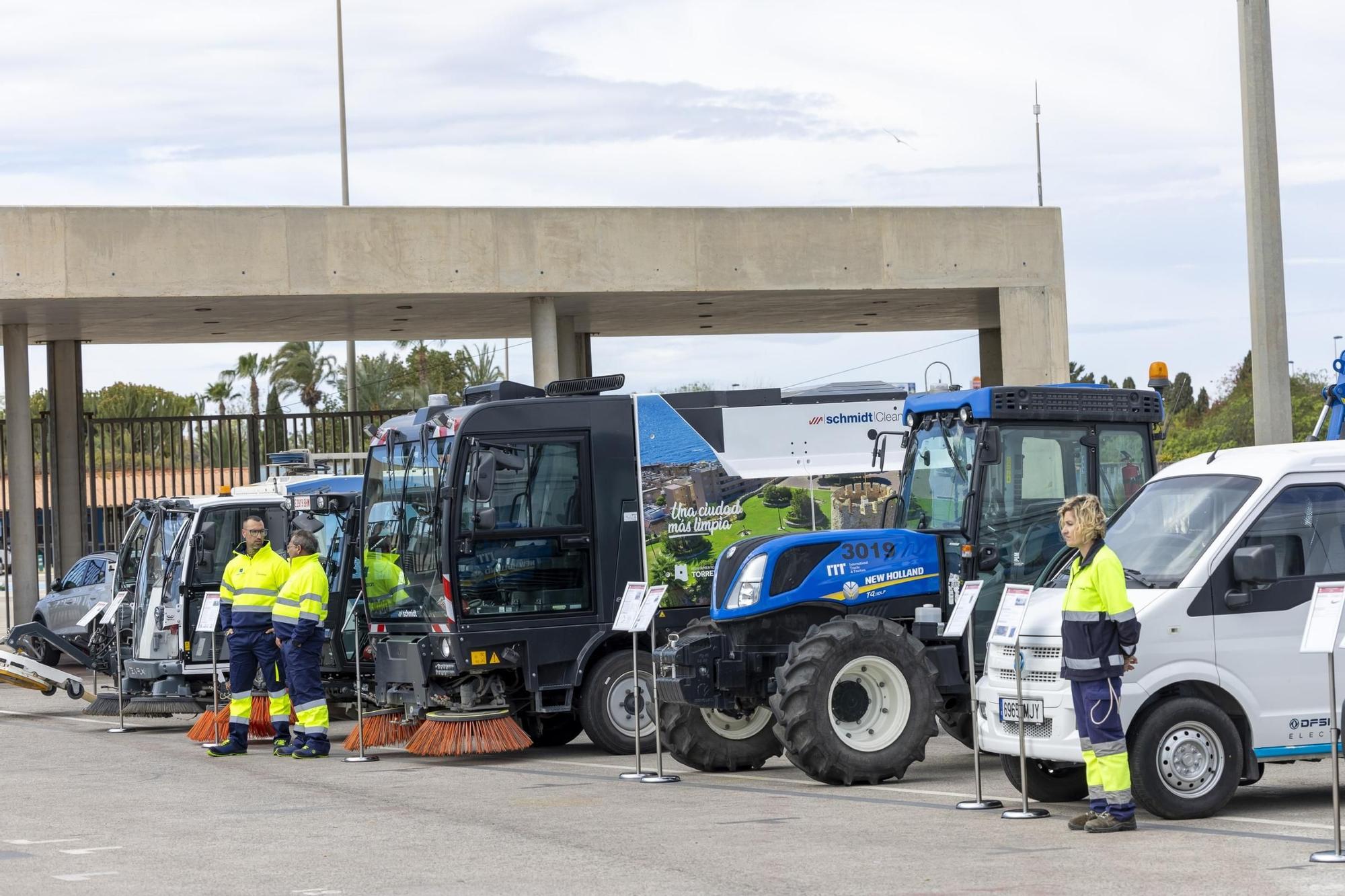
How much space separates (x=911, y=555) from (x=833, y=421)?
11.0 ft

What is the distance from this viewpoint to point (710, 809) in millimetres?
10602

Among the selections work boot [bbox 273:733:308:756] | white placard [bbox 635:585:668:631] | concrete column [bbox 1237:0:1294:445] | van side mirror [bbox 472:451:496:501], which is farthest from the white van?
work boot [bbox 273:733:308:756]

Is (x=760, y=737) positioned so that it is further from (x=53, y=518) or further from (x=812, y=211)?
(x=53, y=518)

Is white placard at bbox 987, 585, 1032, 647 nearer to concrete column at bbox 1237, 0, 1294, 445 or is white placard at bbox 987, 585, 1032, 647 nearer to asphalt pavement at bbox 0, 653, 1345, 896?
asphalt pavement at bbox 0, 653, 1345, 896

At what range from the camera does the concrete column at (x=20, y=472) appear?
25078 mm

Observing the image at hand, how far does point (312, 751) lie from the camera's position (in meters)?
14.6

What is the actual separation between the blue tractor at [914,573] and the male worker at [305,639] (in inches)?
144

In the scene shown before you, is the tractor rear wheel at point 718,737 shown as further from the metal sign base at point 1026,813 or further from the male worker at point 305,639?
the male worker at point 305,639

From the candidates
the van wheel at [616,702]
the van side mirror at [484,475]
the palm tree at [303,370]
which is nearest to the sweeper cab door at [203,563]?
the van side mirror at [484,475]

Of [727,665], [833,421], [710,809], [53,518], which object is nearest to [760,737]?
[727,665]

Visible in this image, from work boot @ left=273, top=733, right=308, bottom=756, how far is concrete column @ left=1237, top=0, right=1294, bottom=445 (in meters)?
7.98

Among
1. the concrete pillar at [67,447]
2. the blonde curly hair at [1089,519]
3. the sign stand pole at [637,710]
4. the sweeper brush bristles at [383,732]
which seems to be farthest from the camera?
the concrete pillar at [67,447]

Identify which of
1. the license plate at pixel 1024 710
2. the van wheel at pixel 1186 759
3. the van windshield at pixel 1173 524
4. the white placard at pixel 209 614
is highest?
the van windshield at pixel 1173 524

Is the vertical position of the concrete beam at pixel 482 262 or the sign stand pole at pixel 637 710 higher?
the concrete beam at pixel 482 262
